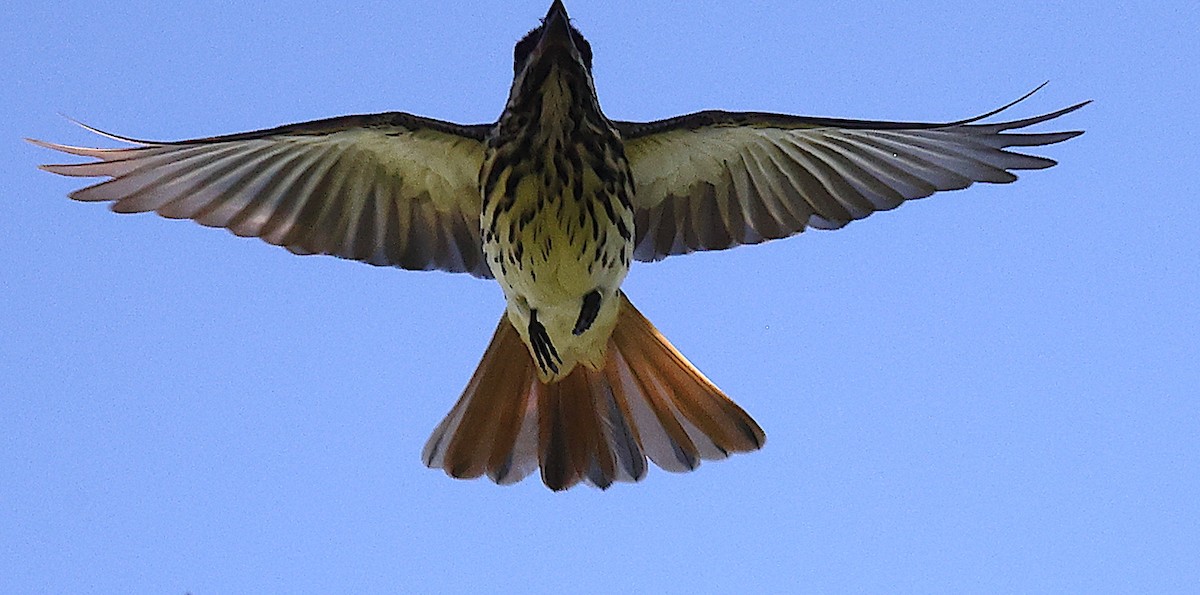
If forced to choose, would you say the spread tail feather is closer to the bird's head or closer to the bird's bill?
the bird's head

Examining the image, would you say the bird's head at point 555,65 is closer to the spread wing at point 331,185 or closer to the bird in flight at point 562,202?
the bird in flight at point 562,202

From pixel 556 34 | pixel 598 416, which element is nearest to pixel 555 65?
pixel 556 34

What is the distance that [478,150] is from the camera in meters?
5.10

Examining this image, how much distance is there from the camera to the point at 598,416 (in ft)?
18.0

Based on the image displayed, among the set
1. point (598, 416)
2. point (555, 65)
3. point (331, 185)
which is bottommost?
point (598, 416)

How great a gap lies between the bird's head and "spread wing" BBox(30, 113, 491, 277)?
39 centimetres

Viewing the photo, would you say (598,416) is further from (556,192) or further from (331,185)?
(331,185)

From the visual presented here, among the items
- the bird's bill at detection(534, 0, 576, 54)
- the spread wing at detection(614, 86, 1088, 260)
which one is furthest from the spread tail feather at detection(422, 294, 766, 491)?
the bird's bill at detection(534, 0, 576, 54)

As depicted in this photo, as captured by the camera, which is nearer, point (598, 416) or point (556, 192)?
point (556, 192)

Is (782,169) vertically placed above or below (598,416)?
above

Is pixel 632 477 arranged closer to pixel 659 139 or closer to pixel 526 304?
pixel 526 304

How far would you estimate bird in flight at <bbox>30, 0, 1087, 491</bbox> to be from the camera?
473cm

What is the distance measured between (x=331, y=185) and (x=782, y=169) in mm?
1806

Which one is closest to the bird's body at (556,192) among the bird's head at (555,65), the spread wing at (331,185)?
the bird's head at (555,65)
